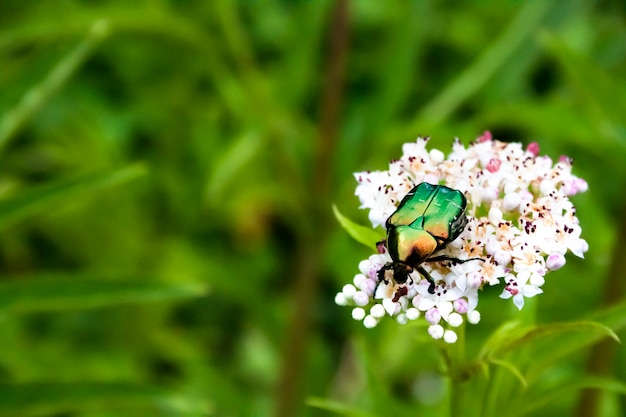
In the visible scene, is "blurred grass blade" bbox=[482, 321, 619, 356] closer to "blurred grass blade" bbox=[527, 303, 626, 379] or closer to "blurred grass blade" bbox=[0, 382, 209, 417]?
"blurred grass blade" bbox=[527, 303, 626, 379]

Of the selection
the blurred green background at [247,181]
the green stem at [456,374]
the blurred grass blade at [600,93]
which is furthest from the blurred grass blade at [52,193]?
the blurred grass blade at [600,93]

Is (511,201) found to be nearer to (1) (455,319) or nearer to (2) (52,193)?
(1) (455,319)

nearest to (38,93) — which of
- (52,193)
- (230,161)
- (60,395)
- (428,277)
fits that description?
(52,193)

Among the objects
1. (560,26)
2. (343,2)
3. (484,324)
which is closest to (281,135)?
(343,2)

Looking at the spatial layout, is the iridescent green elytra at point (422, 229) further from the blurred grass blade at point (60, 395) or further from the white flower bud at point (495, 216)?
the blurred grass blade at point (60, 395)

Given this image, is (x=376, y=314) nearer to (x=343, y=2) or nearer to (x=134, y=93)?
(x=343, y=2)

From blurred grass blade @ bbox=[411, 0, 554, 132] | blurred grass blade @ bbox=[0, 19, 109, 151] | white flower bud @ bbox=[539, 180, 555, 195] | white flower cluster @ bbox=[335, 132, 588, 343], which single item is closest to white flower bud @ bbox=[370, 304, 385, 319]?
white flower cluster @ bbox=[335, 132, 588, 343]

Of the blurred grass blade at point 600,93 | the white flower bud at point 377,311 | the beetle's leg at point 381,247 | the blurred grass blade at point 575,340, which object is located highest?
the blurred grass blade at point 600,93
